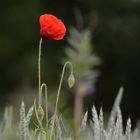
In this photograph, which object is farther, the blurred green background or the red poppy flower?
the blurred green background

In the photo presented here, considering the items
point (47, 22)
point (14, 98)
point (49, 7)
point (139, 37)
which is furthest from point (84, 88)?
point (49, 7)

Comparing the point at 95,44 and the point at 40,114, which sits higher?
the point at 40,114

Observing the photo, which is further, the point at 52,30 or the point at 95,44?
the point at 95,44

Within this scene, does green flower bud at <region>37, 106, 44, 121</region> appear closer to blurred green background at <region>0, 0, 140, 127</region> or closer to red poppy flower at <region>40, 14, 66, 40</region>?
red poppy flower at <region>40, 14, 66, 40</region>

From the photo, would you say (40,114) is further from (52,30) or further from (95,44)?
(95,44)

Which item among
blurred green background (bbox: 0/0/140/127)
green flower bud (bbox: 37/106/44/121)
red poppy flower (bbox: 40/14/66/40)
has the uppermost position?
red poppy flower (bbox: 40/14/66/40)

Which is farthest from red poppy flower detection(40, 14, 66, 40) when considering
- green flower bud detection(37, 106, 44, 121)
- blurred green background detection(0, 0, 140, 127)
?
blurred green background detection(0, 0, 140, 127)

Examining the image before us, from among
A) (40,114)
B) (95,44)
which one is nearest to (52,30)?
(40,114)

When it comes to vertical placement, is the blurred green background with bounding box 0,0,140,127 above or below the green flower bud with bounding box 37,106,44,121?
below

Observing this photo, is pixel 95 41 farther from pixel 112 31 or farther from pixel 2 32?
pixel 2 32
